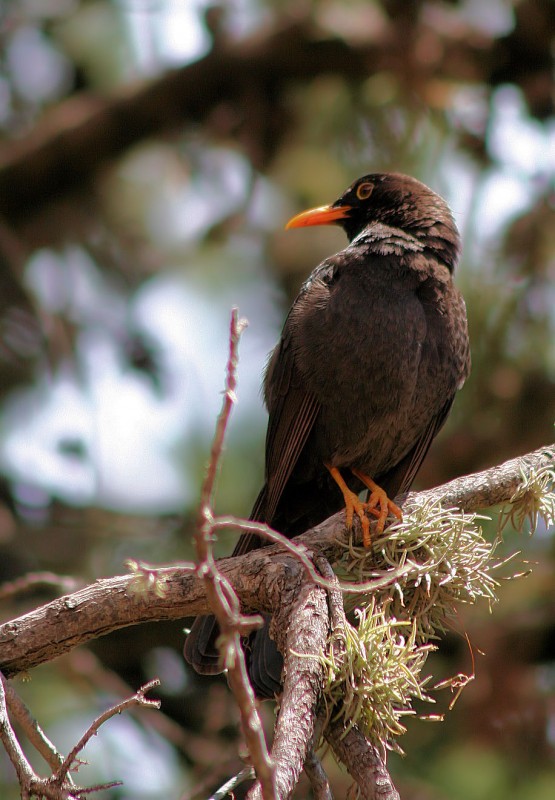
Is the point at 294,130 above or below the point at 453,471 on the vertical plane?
above

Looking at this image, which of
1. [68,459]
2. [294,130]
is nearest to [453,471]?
[68,459]

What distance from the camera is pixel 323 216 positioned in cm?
551

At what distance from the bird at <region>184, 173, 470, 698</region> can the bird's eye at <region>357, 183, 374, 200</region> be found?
59cm

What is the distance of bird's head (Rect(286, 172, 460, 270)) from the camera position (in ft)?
15.8

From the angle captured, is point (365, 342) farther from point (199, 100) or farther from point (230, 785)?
point (199, 100)

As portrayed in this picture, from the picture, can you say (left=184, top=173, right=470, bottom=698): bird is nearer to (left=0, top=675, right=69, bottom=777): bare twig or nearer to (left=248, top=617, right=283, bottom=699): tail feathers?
(left=248, top=617, right=283, bottom=699): tail feathers

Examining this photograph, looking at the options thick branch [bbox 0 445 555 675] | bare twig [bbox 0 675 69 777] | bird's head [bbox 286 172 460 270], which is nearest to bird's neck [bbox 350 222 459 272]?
bird's head [bbox 286 172 460 270]

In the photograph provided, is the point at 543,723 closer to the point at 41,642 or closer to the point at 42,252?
the point at 41,642

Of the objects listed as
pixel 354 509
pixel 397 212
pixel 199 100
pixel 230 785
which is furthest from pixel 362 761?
pixel 199 100

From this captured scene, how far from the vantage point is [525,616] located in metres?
6.35

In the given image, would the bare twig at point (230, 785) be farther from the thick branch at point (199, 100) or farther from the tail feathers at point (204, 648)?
the thick branch at point (199, 100)

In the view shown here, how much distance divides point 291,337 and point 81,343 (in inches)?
136

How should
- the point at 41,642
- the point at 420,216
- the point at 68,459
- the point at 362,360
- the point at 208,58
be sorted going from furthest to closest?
the point at 208,58 < the point at 68,459 < the point at 420,216 < the point at 362,360 < the point at 41,642

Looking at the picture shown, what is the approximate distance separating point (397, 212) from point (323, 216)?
579 millimetres
